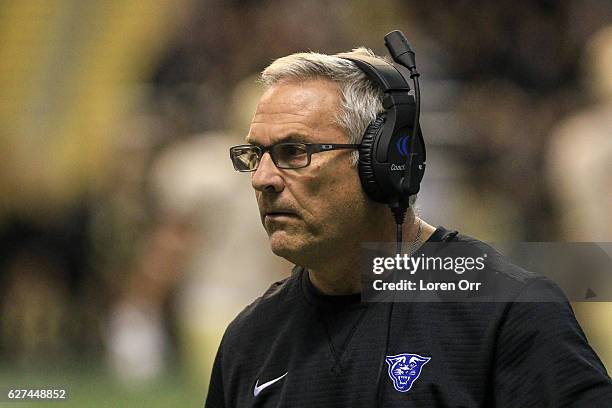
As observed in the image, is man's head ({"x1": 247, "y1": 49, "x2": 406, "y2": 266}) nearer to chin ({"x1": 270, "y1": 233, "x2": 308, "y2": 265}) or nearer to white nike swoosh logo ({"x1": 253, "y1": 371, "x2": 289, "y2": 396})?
chin ({"x1": 270, "y1": 233, "x2": 308, "y2": 265})

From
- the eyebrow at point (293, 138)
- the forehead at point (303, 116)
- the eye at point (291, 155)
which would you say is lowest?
the eye at point (291, 155)

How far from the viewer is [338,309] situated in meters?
2.52

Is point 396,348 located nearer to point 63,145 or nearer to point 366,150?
point 366,150

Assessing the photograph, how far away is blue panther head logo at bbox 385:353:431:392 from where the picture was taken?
2.29 m

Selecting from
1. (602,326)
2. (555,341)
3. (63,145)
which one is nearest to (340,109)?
(555,341)

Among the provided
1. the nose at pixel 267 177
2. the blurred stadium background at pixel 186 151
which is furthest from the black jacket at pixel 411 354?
the blurred stadium background at pixel 186 151

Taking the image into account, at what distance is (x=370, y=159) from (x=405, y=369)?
0.43 meters

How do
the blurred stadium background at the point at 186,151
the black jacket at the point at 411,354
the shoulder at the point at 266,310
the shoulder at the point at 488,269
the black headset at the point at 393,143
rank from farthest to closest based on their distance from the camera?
the blurred stadium background at the point at 186,151 < the shoulder at the point at 266,310 < the black headset at the point at 393,143 < the shoulder at the point at 488,269 < the black jacket at the point at 411,354

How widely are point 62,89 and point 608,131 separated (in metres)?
3.10

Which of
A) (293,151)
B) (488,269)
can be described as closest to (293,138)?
(293,151)

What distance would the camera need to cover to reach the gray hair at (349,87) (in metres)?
2.47

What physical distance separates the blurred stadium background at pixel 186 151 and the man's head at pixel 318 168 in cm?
258

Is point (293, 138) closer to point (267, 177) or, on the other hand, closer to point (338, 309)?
point (267, 177)

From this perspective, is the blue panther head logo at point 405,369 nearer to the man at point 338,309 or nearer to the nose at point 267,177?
the man at point 338,309
